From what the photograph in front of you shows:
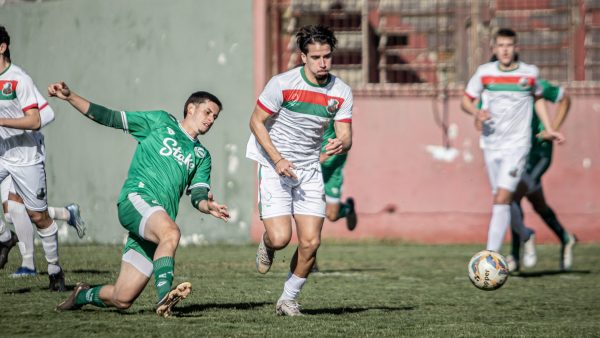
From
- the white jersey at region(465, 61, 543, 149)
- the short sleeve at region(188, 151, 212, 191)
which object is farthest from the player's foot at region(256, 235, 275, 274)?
the white jersey at region(465, 61, 543, 149)

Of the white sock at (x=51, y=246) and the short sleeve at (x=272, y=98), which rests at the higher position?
the short sleeve at (x=272, y=98)

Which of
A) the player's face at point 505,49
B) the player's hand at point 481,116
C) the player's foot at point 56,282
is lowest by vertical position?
the player's foot at point 56,282

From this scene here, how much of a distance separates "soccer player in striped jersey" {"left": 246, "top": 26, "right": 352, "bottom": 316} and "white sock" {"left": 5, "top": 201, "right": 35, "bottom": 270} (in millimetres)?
2858

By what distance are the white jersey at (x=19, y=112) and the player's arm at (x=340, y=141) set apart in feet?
9.24

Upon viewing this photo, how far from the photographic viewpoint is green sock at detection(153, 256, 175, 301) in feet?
24.1

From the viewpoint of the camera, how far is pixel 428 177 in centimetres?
1645

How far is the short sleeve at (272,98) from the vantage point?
842 cm

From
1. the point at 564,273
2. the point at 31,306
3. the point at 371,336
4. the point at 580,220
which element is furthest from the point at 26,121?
the point at 580,220

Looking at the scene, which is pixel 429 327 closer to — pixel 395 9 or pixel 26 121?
pixel 26 121

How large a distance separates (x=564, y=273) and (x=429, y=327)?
5094 mm

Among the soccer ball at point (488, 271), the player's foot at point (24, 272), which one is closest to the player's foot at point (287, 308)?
the soccer ball at point (488, 271)

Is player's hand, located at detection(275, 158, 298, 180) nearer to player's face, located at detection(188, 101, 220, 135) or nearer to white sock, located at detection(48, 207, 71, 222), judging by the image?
player's face, located at detection(188, 101, 220, 135)

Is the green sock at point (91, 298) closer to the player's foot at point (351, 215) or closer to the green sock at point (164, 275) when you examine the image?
the green sock at point (164, 275)

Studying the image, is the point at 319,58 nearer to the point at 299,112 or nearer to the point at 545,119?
the point at 299,112
